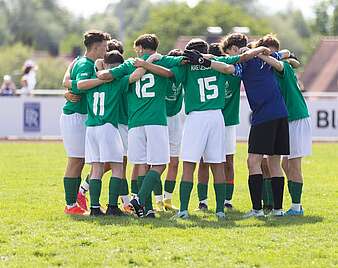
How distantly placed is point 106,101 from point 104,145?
49 cm

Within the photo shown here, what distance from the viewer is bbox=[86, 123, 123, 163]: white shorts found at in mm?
11305

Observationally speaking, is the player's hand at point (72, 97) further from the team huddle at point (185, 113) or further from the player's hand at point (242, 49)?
the player's hand at point (242, 49)

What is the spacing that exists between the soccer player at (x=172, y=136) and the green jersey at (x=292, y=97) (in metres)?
1.29

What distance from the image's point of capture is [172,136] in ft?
41.6

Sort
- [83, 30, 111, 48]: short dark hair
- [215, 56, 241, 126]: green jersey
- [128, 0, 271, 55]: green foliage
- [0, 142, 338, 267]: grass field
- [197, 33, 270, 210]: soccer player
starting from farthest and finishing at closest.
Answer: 1. [128, 0, 271, 55]: green foliage
2. [215, 56, 241, 126]: green jersey
3. [83, 30, 111, 48]: short dark hair
4. [197, 33, 270, 210]: soccer player
5. [0, 142, 338, 267]: grass field

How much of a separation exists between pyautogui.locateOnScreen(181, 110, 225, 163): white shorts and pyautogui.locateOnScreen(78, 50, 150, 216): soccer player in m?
0.79

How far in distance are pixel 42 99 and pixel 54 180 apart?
38.7ft

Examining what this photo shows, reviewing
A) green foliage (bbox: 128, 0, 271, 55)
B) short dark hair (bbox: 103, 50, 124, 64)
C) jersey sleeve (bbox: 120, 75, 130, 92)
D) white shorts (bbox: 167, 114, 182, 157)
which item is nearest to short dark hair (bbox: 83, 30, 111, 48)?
short dark hair (bbox: 103, 50, 124, 64)

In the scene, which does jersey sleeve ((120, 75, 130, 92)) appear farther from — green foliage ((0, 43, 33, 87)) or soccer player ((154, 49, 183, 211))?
green foliage ((0, 43, 33, 87))

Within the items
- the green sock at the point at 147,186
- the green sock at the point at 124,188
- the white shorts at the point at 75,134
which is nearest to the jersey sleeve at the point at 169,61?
the green sock at the point at 147,186

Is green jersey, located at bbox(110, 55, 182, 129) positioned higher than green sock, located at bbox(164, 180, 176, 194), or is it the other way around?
green jersey, located at bbox(110, 55, 182, 129)

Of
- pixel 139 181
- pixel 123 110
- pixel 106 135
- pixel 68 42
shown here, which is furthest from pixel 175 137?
pixel 68 42

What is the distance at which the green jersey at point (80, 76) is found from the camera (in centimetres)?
1147

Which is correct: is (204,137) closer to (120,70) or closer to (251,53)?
(251,53)
